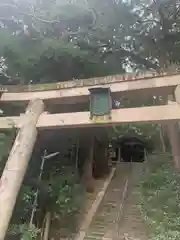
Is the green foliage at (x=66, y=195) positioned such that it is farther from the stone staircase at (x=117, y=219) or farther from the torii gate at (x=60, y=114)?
the torii gate at (x=60, y=114)

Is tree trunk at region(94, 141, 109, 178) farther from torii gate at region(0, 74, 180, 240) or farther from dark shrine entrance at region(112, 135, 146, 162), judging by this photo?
torii gate at region(0, 74, 180, 240)

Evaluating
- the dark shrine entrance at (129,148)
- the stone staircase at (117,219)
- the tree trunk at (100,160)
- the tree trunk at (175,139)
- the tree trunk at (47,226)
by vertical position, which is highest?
the dark shrine entrance at (129,148)

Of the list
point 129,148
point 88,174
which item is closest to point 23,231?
point 88,174

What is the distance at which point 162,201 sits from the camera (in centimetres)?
726

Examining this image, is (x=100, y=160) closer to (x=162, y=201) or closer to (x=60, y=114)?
(x=162, y=201)

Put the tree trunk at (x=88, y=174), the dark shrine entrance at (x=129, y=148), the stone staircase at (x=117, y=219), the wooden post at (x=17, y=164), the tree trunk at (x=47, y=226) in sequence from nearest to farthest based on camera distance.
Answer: the wooden post at (x=17, y=164) < the tree trunk at (x=47, y=226) < the stone staircase at (x=117, y=219) < the tree trunk at (x=88, y=174) < the dark shrine entrance at (x=129, y=148)

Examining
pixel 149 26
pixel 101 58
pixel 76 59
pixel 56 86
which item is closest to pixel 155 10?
pixel 149 26

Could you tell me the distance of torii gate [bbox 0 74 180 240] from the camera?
210 inches

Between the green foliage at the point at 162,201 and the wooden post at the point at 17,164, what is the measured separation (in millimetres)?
2756

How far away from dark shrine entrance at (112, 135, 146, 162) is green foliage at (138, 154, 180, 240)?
19.0 feet

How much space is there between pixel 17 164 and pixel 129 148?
37.9ft

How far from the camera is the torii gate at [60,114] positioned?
5329 mm

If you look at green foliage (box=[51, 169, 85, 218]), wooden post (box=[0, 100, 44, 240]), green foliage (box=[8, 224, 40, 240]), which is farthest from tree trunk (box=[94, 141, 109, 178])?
wooden post (box=[0, 100, 44, 240])

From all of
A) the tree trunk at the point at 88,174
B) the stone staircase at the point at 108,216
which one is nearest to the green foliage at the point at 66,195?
the stone staircase at the point at 108,216
